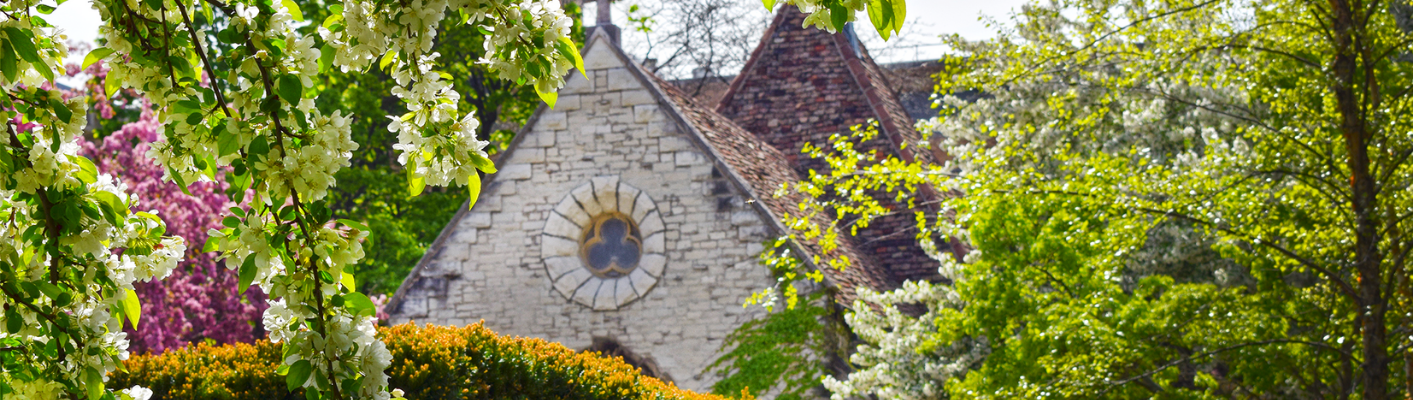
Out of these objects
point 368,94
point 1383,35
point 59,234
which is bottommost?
Answer: point 59,234

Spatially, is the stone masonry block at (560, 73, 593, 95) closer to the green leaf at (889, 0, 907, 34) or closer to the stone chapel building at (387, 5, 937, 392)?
the stone chapel building at (387, 5, 937, 392)

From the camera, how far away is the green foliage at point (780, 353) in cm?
1089

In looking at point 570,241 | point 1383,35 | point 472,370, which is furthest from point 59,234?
point 570,241

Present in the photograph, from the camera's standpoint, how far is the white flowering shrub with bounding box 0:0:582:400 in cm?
237

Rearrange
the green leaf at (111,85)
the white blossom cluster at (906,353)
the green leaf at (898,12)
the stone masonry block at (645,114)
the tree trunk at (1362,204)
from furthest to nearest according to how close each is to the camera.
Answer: the stone masonry block at (645,114) → the white blossom cluster at (906,353) → the tree trunk at (1362,204) → the green leaf at (111,85) → the green leaf at (898,12)

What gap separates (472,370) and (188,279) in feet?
27.7

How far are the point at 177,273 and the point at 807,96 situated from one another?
7.87 meters

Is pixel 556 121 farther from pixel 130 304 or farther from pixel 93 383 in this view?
pixel 93 383

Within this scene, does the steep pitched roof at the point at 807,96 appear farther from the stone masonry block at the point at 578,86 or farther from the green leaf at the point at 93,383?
the green leaf at the point at 93,383

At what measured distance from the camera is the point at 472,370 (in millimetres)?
6027

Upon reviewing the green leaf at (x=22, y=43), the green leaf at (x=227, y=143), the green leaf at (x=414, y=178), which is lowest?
the green leaf at (x=414, y=178)

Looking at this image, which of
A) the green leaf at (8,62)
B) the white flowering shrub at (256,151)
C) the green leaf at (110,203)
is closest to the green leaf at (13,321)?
the white flowering shrub at (256,151)

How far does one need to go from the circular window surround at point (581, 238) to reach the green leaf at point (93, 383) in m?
8.91

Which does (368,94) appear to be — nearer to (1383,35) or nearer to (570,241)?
(570,241)
